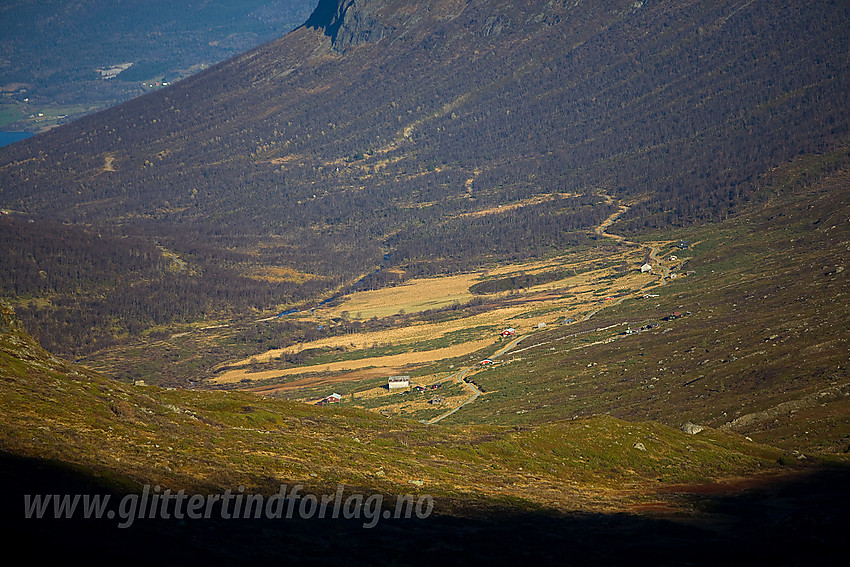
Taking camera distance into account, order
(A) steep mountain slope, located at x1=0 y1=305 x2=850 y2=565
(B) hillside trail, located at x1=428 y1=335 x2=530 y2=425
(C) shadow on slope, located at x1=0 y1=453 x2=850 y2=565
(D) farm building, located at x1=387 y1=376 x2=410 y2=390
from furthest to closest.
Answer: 1. (D) farm building, located at x1=387 y1=376 x2=410 y2=390
2. (B) hillside trail, located at x1=428 y1=335 x2=530 y2=425
3. (A) steep mountain slope, located at x1=0 y1=305 x2=850 y2=565
4. (C) shadow on slope, located at x1=0 y1=453 x2=850 y2=565

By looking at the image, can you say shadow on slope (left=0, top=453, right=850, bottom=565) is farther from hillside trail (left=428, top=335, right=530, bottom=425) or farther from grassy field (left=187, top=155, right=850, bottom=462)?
hillside trail (left=428, top=335, right=530, bottom=425)

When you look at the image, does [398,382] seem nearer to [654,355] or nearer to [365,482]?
[654,355]

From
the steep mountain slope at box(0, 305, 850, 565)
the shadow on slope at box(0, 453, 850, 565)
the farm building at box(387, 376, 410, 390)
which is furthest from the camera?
the farm building at box(387, 376, 410, 390)

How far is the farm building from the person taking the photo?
13662cm

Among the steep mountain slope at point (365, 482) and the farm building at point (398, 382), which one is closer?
the steep mountain slope at point (365, 482)

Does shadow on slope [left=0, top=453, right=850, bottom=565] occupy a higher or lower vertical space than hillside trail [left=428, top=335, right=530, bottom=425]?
lower

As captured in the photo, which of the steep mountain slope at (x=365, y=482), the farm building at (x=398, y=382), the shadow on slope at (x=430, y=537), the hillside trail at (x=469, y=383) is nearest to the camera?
the shadow on slope at (x=430, y=537)

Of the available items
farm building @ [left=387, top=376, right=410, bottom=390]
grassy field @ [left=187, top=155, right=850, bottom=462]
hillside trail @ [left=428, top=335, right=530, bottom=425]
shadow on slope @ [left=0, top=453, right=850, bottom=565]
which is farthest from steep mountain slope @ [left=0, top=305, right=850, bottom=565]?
farm building @ [left=387, top=376, right=410, bottom=390]

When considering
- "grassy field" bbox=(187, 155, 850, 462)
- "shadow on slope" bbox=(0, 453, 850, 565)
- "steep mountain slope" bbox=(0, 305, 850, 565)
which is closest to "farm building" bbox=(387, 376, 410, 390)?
"grassy field" bbox=(187, 155, 850, 462)

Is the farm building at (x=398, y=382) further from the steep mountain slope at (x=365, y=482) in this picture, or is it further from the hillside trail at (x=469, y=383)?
the steep mountain slope at (x=365, y=482)

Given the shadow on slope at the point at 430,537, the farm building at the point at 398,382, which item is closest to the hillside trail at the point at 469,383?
the farm building at the point at 398,382

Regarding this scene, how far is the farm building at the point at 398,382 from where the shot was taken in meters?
137

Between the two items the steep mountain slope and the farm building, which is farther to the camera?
the farm building

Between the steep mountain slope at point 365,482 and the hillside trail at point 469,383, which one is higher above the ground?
the hillside trail at point 469,383
